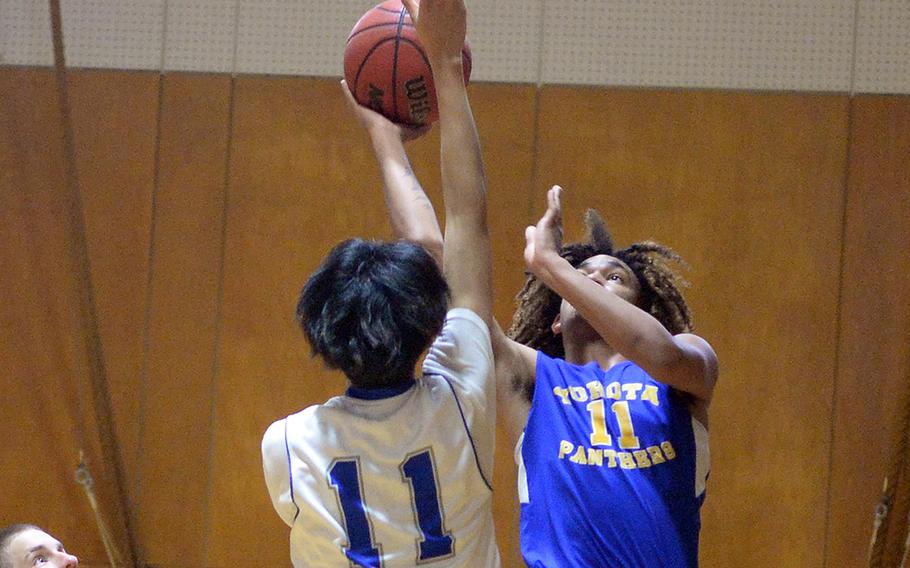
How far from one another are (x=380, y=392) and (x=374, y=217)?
3.53 metres

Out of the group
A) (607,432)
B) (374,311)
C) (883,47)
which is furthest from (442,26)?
(883,47)

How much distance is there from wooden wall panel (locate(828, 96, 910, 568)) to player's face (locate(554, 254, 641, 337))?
7.81 feet

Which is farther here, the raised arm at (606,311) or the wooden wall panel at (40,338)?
the wooden wall panel at (40,338)

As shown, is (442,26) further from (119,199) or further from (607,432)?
(119,199)

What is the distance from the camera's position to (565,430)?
274 centimetres

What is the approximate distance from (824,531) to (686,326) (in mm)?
2264

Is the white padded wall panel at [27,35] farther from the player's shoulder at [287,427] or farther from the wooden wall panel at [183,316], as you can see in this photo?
the player's shoulder at [287,427]

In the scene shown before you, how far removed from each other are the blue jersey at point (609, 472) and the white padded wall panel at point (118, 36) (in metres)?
3.42

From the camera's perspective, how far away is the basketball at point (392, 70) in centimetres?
272

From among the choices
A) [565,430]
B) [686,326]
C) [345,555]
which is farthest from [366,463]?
[686,326]

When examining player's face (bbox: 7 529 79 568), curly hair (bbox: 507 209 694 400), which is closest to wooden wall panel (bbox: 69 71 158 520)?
player's face (bbox: 7 529 79 568)

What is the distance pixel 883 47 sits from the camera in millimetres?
5223

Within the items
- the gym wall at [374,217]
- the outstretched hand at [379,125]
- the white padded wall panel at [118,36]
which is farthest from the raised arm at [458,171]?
the white padded wall panel at [118,36]

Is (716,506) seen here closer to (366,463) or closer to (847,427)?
(847,427)
